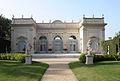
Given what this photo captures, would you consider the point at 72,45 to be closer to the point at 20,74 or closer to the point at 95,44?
the point at 95,44

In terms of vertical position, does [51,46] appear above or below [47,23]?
below

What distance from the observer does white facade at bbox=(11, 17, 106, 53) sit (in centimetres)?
5384

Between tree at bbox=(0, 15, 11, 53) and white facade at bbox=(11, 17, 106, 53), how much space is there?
142 cm

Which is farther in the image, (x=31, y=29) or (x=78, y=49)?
(x=78, y=49)

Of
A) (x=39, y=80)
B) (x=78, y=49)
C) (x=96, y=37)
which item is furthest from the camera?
(x=78, y=49)

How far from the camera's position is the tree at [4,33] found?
49031 millimetres

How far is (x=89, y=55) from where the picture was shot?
2684 cm

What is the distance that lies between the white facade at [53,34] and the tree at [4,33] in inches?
56.1

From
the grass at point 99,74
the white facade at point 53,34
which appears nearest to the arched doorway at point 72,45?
the white facade at point 53,34

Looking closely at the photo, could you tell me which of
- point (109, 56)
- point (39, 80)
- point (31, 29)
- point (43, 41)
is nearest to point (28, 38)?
point (31, 29)

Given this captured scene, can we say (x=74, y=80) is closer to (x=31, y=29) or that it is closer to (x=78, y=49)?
(x=31, y=29)

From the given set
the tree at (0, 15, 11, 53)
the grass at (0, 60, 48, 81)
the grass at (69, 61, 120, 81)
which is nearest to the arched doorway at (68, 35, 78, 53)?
the tree at (0, 15, 11, 53)

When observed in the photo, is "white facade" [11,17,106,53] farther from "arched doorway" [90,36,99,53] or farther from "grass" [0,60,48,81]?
"grass" [0,60,48,81]

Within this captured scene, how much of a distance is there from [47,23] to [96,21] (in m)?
11.3
